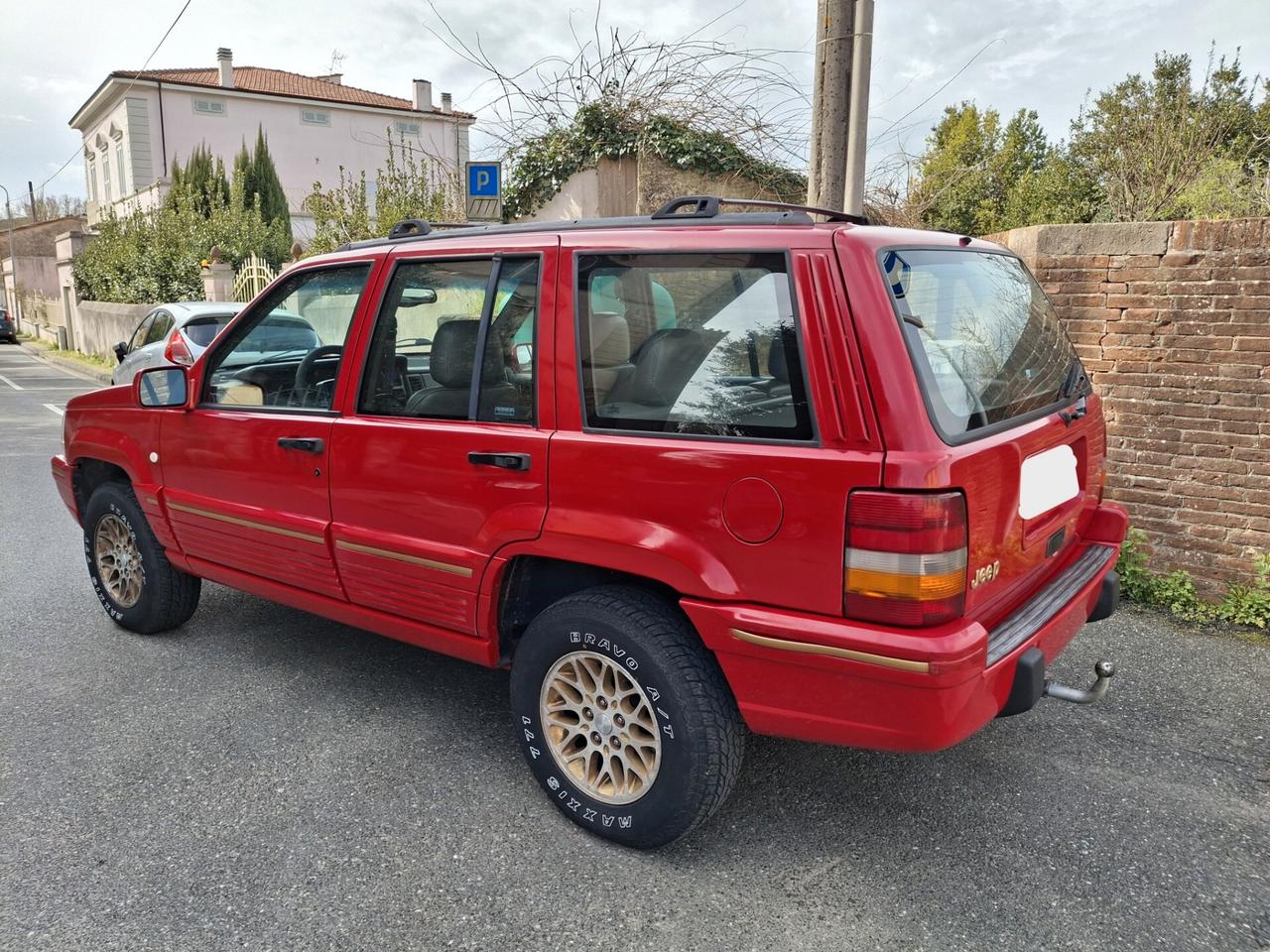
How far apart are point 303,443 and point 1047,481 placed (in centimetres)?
253

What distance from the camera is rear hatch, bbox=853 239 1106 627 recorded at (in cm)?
226

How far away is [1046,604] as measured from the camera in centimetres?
269

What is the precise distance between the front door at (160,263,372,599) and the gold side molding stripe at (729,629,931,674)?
1.74 metres

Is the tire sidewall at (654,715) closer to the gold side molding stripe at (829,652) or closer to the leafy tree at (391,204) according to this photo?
the gold side molding stripe at (829,652)

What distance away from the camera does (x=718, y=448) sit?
2.37 meters

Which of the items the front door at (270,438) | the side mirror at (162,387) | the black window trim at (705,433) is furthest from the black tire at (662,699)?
the side mirror at (162,387)

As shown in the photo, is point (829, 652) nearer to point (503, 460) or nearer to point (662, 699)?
point (662, 699)

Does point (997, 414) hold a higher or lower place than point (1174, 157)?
lower

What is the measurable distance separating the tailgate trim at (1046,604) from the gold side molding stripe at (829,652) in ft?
0.93

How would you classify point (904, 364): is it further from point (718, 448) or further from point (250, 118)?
point (250, 118)

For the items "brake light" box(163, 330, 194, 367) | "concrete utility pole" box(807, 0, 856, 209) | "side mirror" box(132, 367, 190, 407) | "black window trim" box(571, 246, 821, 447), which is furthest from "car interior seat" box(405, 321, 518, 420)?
"brake light" box(163, 330, 194, 367)

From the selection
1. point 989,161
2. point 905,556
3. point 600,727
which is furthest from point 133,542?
point 989,161

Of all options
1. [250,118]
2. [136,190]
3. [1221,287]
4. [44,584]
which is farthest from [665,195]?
[250,118]

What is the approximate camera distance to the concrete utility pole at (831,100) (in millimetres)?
5098
